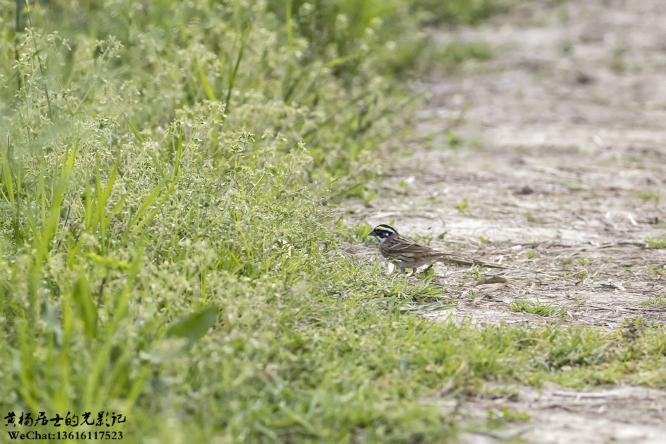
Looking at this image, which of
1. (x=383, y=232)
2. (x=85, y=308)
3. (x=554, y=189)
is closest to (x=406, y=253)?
(x=383, y=232)

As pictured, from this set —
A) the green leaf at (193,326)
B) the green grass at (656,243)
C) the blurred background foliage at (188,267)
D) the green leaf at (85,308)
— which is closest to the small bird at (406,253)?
the blurred background foliage at (188,267)

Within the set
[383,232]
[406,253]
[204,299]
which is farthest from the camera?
[383,232]

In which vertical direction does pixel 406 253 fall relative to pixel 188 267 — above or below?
below

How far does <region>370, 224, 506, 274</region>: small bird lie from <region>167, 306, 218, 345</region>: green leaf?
1679mm

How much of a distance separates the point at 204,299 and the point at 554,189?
12.3 feet

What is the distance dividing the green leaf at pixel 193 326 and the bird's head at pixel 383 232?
5.89 ft

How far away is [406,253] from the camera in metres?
5.32

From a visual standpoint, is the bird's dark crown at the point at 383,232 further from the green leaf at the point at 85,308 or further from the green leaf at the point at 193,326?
the green leaf at the point at 85,308

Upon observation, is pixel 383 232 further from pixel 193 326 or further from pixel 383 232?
pixel 193 326

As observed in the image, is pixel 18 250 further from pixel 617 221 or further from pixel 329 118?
pixel 617 221

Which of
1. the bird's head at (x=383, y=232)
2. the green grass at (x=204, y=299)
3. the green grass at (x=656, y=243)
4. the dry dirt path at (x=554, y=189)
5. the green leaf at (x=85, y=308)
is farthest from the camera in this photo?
the green grass at (x=656, y=243)

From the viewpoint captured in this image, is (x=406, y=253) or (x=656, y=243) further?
(x=656, y=243)

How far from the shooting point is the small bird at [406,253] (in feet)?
17.5

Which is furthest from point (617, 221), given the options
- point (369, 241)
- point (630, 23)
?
point (630, 23)
